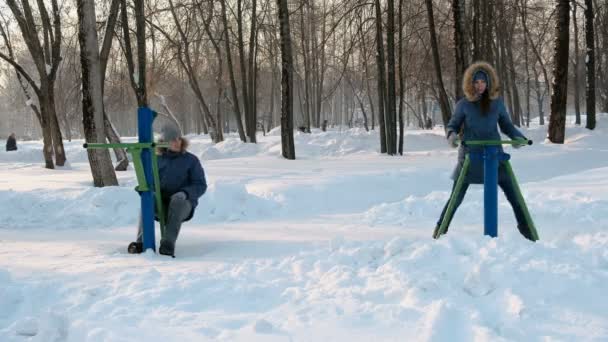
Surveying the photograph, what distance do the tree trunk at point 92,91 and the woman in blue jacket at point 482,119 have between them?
6.71m

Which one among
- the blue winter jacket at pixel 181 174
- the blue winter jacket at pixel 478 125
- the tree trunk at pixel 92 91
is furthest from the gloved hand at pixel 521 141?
the tree trunk at pixel 92 91

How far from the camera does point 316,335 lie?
2.78m

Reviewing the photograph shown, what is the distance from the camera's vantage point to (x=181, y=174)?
5055 millimetres

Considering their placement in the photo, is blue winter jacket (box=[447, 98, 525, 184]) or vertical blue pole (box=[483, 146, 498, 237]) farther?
blue winter jacket (box=[447, 98, 525, 184])

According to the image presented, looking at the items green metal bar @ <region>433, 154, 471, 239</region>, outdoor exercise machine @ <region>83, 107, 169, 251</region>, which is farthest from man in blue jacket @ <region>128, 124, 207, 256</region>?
green metal bar @ <region>433, 154, 471, 239</region>

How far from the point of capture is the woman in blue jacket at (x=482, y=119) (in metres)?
4.65

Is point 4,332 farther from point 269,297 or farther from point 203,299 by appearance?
point 269,297

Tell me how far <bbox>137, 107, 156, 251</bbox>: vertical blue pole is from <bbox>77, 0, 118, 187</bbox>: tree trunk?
4.77 m

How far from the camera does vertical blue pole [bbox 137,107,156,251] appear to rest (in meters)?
4.85

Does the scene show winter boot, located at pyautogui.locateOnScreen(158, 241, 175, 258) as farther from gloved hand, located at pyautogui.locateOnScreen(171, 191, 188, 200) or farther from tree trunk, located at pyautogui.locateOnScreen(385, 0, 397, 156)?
tree trunk, located at pyautogui.locateOnScreen(385, 0, 397, 156)

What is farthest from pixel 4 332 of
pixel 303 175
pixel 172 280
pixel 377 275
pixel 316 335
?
pixel 303 175

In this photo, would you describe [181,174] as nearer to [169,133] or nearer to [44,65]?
[169,133]

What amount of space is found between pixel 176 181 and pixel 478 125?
9.60 feet

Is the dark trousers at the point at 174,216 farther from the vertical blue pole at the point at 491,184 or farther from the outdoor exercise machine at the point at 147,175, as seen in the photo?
the vertical blue pole at the point at 491,184
